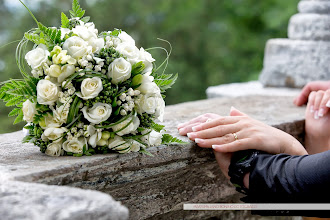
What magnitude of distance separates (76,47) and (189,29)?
28.4 feet

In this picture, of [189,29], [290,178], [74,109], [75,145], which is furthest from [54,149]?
[189,29]

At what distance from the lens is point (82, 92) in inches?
63.2

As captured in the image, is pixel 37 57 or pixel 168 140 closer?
pixel 37 57

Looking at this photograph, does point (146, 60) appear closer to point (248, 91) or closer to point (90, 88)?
point (90, 88)

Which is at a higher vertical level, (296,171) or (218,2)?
(218,2)

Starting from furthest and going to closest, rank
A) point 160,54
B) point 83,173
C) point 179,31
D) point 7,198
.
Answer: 1. point 179,31
2. point 160,54
3. point 83,173
4. point 7,198

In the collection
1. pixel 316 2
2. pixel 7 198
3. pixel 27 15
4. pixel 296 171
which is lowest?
pixel 296 171

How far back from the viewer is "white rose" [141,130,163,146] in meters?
1.80

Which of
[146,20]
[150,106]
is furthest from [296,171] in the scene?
[146,20]

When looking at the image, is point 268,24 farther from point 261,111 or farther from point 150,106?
point 150,106

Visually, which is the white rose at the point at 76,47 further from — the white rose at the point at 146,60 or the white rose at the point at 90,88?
the white rose at the point at 146,60

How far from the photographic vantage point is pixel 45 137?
169 centimetres

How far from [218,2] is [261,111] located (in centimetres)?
785

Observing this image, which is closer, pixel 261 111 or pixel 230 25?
pixel 261 111
